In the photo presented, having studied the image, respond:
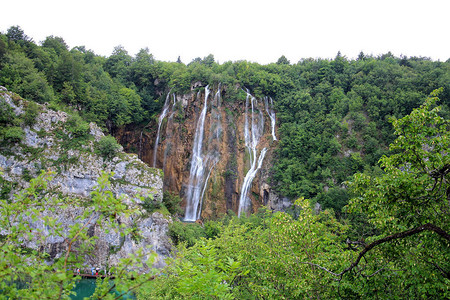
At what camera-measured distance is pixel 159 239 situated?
28016mm

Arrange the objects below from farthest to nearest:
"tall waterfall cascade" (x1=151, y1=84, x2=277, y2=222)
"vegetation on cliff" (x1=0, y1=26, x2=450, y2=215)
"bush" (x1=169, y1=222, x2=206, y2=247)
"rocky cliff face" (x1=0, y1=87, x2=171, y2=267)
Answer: "tall waterfall cascade" (x1=151, y1=84, x2=277, y2=222) → "vegetation on cliff" (x1=0, y1=26, x2=450, y2=215) → "bush" (x1=169, y1=222, x2=206, y2=247) → "rocky cliff face" (x1=0, y1=87, x2=171, y2=267)

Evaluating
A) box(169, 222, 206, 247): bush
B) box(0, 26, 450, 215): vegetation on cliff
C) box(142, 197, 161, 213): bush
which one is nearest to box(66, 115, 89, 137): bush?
box(0, 26, 450, 215): vegetation on cliff

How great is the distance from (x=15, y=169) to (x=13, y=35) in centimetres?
2357

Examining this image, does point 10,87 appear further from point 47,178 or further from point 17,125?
point 47,178

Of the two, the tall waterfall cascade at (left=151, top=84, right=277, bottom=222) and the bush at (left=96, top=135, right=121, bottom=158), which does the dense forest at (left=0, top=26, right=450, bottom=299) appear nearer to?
the tall waterfall cascade at (left=151, top=84, right=277, bottom=222)

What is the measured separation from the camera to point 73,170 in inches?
1163

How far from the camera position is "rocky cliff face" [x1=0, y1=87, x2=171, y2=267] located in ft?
89.0

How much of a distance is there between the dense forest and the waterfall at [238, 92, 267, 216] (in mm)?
2464

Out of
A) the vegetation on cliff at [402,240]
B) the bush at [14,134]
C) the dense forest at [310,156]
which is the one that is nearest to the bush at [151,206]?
the dense forest at [310,156]

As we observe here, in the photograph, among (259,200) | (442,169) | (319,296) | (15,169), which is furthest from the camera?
(259,200)

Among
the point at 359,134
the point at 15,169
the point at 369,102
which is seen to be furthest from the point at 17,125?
the point at 369,102

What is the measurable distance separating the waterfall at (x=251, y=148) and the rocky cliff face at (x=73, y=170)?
471 inches

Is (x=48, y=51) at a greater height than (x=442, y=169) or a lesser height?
greater

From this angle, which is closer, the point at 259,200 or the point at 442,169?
the point at 442,169
